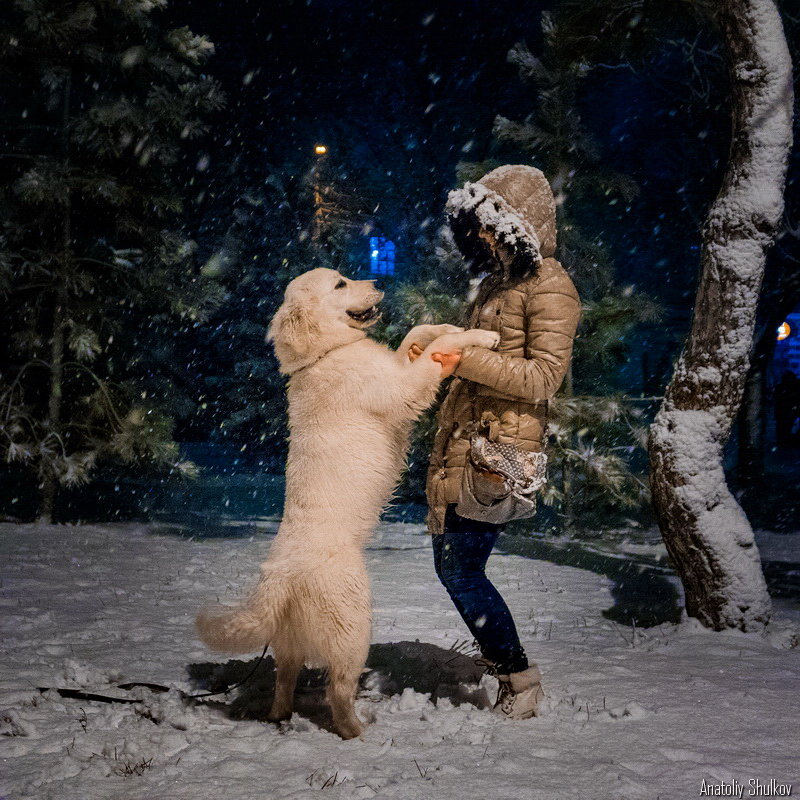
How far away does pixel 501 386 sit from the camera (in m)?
3.05

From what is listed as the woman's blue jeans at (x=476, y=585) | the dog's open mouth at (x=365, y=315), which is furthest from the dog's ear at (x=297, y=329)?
the woman's blue jeans at (x=476, y=585)

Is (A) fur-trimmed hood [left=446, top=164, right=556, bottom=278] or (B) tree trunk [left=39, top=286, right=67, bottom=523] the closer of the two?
(A) fur-trimmed hood [left=446, top=164, right=556, bottom=278]

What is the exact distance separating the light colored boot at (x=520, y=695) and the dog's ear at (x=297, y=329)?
1.74 m

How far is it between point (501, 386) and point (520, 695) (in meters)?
1.42

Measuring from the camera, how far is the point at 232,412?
18.0 metres

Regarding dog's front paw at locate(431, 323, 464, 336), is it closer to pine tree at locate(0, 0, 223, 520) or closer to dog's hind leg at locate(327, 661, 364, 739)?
dog's hind leg at locate(327, 661, 364, 739)

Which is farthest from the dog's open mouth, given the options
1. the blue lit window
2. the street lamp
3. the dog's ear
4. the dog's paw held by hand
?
the blue lit window

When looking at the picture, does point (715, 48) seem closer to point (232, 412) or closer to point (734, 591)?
point (734, 591)

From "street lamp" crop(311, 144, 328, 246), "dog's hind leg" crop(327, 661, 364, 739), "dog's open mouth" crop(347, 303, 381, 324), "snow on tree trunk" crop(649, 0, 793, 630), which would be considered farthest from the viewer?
"street lamp" crop(311, 144, 328, 246)

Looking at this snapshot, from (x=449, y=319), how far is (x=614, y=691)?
509cm

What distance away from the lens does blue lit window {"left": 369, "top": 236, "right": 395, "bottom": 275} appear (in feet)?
68.7

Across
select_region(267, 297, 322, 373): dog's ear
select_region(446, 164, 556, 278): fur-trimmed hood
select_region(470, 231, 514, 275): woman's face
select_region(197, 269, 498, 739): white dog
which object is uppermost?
select_region(446, 164, 556, 278): fur-trimmed hood

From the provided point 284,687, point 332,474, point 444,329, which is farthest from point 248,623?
point 444,329

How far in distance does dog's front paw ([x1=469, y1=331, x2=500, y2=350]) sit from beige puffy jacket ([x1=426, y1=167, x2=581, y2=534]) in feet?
0.23
